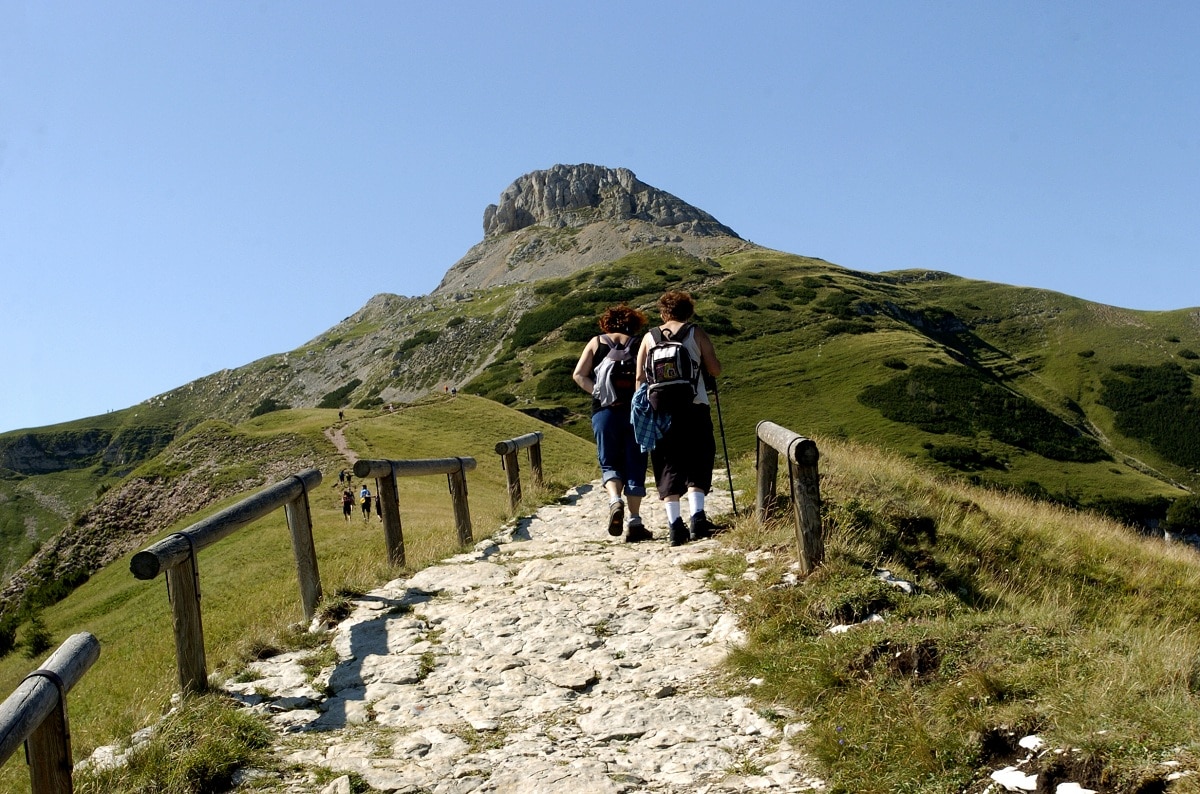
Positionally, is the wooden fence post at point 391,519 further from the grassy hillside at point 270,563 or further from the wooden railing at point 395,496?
the grassy hillside at point 270,563

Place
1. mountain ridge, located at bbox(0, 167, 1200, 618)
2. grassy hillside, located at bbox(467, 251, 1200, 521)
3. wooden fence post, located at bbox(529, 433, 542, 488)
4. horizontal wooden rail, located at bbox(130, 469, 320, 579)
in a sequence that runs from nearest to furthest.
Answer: horizontal wooden rail, located at bbox(130, 469, 320, 579), wooden fence post, located at bbox(529, 433, 542, 488), grassy hillside, located at bbox(467, 251, 1200, 521), mountain ridge, located at bbox(0, 167, 1200, 618)

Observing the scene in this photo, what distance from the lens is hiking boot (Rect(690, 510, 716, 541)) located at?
9477 millimetres

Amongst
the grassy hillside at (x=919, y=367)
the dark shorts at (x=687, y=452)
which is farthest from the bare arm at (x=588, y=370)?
the grassy hillside at (x=919, y=367)

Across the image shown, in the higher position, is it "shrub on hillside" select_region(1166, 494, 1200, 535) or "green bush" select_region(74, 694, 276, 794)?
"green bush" select_region(74, 694, 276, 794)

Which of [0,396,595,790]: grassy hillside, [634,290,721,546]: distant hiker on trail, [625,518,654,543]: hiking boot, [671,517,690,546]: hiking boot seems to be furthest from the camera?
[625,518,654,543]: hiking boot

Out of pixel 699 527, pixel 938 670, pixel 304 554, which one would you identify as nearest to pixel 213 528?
pixel 304 554

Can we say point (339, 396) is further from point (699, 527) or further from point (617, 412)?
point (699, 527)

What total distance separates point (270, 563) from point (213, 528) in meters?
13.5

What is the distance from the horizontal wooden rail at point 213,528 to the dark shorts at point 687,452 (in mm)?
3464

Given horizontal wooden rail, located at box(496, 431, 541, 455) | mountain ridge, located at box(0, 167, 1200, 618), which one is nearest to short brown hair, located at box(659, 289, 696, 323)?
horizontal wooden rail, located at box(496, 431, 541, 455)

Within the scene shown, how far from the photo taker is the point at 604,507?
13.9m

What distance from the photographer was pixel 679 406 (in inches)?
362

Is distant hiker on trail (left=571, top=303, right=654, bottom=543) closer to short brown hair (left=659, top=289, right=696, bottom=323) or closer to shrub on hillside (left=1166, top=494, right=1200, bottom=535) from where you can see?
short brown hair (left=659, top=289, right=696, bottom=323)

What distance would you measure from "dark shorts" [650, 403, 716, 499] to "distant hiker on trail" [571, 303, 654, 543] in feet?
3.00
